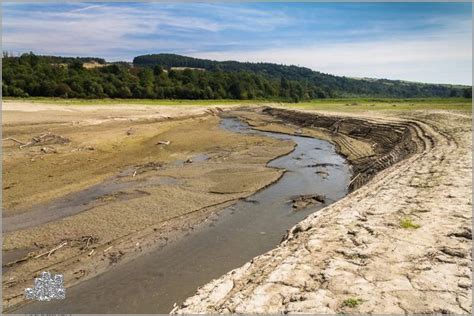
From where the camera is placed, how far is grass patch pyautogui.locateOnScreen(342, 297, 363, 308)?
5082 millimetres

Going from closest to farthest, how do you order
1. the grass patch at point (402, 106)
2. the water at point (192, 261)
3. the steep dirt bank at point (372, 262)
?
1. the steep dirt bank at point (372, 262)
2. the water at point (192, 261)
3. the grass patch at point (402, 106)

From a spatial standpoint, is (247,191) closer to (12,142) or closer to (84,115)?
(12,142)

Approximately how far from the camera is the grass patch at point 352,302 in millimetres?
5082

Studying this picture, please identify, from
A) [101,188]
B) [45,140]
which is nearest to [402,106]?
[45,140]

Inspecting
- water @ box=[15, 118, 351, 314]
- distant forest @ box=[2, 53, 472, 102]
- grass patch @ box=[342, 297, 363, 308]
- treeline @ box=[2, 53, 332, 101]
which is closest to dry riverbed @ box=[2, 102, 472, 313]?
grass patch @ box=[342, 297, 363, 308]

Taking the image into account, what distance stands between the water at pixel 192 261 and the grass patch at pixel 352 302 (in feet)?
14.4

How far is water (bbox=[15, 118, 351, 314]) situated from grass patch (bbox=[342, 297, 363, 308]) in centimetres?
440

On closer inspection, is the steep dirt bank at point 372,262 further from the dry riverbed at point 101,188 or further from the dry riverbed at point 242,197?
the dry riverbed at point 101,188

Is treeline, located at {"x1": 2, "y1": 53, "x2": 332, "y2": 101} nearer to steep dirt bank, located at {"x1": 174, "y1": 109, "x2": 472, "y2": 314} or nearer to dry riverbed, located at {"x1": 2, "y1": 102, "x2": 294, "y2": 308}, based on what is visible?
dry riverbed, located at {"x1": 2, "y1": 102, "x2": 294, "y2": 308}

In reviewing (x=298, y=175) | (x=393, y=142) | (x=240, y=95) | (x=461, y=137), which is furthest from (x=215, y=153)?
(x=240, y=95)

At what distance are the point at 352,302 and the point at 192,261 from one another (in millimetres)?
6044

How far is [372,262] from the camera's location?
20.7ft

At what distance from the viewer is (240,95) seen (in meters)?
108

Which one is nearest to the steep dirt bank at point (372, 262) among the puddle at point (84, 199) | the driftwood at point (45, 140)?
the puddle at point (84, 199)
